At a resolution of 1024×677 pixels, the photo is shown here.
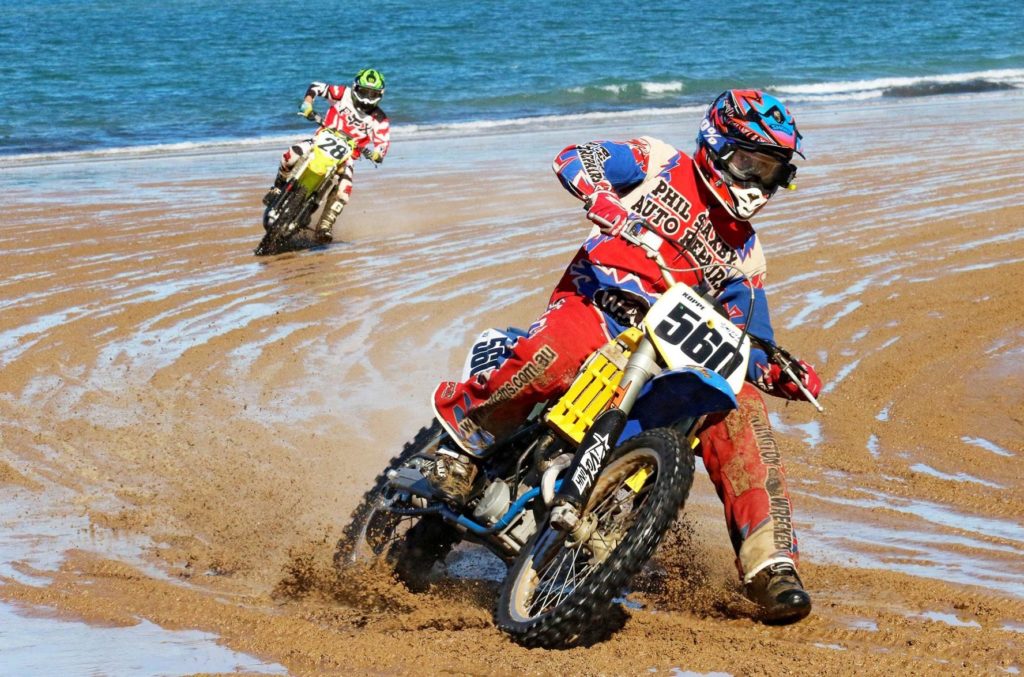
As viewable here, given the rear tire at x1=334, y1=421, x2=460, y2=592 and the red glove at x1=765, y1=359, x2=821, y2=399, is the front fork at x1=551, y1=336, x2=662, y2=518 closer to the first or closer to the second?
the red glove at x1=765, y1=359, x2=821, y2=399

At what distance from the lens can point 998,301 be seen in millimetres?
10562

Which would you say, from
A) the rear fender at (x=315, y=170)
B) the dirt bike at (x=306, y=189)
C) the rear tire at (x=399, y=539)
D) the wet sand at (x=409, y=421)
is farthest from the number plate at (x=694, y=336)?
the rear fender at (x=315, y=170)

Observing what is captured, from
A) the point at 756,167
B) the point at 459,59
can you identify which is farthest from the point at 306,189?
the point at 459,59

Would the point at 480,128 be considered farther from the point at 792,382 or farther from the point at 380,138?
the point at 792,382

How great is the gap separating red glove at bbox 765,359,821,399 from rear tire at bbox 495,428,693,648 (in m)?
0.70

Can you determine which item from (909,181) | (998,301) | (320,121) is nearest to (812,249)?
(998,301)

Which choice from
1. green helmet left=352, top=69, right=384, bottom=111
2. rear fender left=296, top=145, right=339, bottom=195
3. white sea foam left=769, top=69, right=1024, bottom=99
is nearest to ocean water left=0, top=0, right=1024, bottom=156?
white sea foam left=769, top=69, right=1024, bottom=99

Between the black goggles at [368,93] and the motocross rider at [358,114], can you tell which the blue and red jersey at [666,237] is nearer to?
the motocross rider at [358,114]

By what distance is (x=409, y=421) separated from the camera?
26.5 feet

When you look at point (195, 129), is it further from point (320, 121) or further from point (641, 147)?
point (641, 147)

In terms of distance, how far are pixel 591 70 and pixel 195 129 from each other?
45.2 feet

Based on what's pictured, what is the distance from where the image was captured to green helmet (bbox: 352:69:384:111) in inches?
617

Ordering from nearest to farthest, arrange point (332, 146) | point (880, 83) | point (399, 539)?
point (399, 539)
point (332, 146)
point (880, 83)

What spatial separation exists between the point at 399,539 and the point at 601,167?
1.81 m
